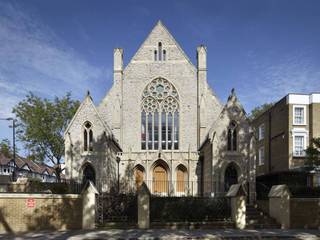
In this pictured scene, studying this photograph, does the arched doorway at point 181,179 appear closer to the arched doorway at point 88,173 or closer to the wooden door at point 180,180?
the wooden door at point 180,180

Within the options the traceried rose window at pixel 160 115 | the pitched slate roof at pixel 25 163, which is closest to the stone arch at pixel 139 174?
the traceried rose window at pixel 160 115

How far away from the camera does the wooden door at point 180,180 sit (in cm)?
2932

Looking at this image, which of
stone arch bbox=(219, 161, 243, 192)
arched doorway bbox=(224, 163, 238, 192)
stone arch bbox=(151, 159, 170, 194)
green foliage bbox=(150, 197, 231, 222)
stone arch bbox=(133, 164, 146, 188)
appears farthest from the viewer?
stone arch bbox=(133, 164, 146, 188)

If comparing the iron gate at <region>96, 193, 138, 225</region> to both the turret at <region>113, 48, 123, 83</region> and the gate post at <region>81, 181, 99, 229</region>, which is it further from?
the turret at <region>113, 48, 123, 83</region>

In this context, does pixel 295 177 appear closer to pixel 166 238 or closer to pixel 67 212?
pixel 166 238

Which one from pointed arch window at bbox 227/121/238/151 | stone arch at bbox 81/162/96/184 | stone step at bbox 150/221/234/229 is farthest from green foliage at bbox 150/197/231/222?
stone arch at bbox 81/162/96/184

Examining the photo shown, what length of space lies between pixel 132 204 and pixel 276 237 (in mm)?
7436

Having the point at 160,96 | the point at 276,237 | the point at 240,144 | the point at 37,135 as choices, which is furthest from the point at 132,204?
the point at 37,135

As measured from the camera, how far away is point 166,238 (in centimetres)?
1405

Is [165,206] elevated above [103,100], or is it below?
below

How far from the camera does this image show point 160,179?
29750mm

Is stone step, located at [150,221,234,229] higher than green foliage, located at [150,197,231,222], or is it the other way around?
green foliage, located at [150,197,231,222]

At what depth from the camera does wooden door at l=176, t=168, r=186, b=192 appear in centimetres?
2932

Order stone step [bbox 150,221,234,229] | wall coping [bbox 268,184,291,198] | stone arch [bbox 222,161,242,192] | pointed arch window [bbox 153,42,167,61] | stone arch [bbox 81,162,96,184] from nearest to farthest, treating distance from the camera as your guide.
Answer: stone step [bbox 150,221,234,229]
wall coping [bbox 268,184,291,198]
stone arch [bbox 222,161,242,192]
stone arch [bbox 81,162,96,184]
pointed arch window [bbox 153,42,167,61]
